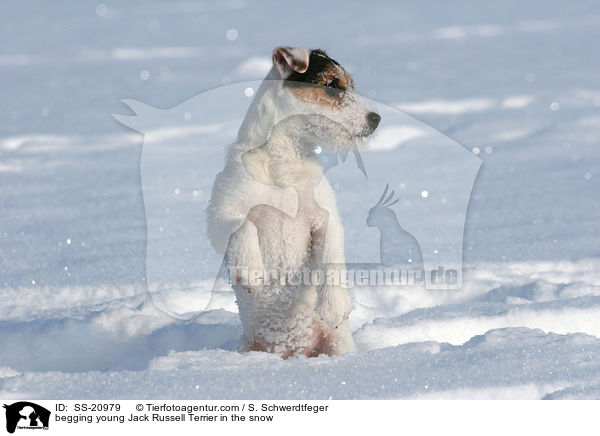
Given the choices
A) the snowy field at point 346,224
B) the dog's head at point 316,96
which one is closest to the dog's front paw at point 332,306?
the snowy field at point 346,224

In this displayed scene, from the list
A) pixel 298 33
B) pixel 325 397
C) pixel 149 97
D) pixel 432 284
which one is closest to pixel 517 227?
pixel 432 284

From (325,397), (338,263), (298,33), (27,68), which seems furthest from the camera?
(298,33)

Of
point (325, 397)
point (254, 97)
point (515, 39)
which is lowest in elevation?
point (325, 397)

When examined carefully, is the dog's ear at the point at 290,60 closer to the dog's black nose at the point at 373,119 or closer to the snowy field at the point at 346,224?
the dog's black nose at the point at 373,119

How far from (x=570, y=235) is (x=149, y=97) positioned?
229 inches

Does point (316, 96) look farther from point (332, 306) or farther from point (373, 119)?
point (332, 306)

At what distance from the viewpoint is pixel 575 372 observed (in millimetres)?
2434

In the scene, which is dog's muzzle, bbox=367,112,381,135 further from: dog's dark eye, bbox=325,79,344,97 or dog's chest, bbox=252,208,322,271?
dog's chest, bbox=252,208,322,271

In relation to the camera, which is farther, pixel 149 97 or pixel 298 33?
pixel 298 33

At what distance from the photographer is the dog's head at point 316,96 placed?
268 centimetres

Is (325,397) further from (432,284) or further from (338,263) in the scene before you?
(432,284)
